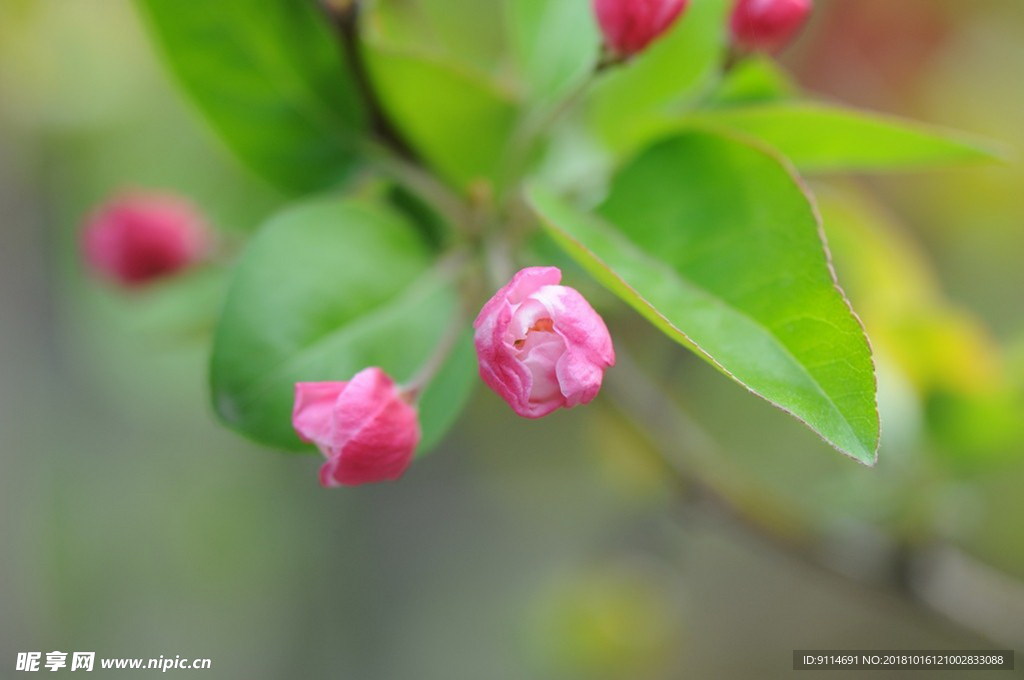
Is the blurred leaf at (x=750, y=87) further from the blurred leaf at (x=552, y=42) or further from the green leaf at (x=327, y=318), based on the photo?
the green leaf at (x=327, y=318)

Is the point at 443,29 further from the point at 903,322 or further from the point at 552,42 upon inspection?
the point at 903,322

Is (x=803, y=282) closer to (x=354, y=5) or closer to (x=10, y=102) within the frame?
(x=354, y=5)

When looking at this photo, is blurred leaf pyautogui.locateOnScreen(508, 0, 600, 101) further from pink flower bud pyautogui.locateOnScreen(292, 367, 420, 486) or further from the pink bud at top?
pink flower bud pyautogui.locateOnScreen(292, 367, 420, 486)

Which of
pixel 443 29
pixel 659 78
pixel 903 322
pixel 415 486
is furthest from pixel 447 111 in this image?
pixel 415 486

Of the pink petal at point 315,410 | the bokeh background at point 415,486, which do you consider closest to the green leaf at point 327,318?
the pink petal at point 315,410

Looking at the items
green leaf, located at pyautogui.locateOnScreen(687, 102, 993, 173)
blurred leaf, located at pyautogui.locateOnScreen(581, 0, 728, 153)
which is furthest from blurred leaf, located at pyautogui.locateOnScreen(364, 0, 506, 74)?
green leaf, located at pyautogui.locateOnScreen(687, 102, 993, 173)

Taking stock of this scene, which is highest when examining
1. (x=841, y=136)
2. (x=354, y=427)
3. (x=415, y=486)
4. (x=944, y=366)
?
(x=841, y=136)
